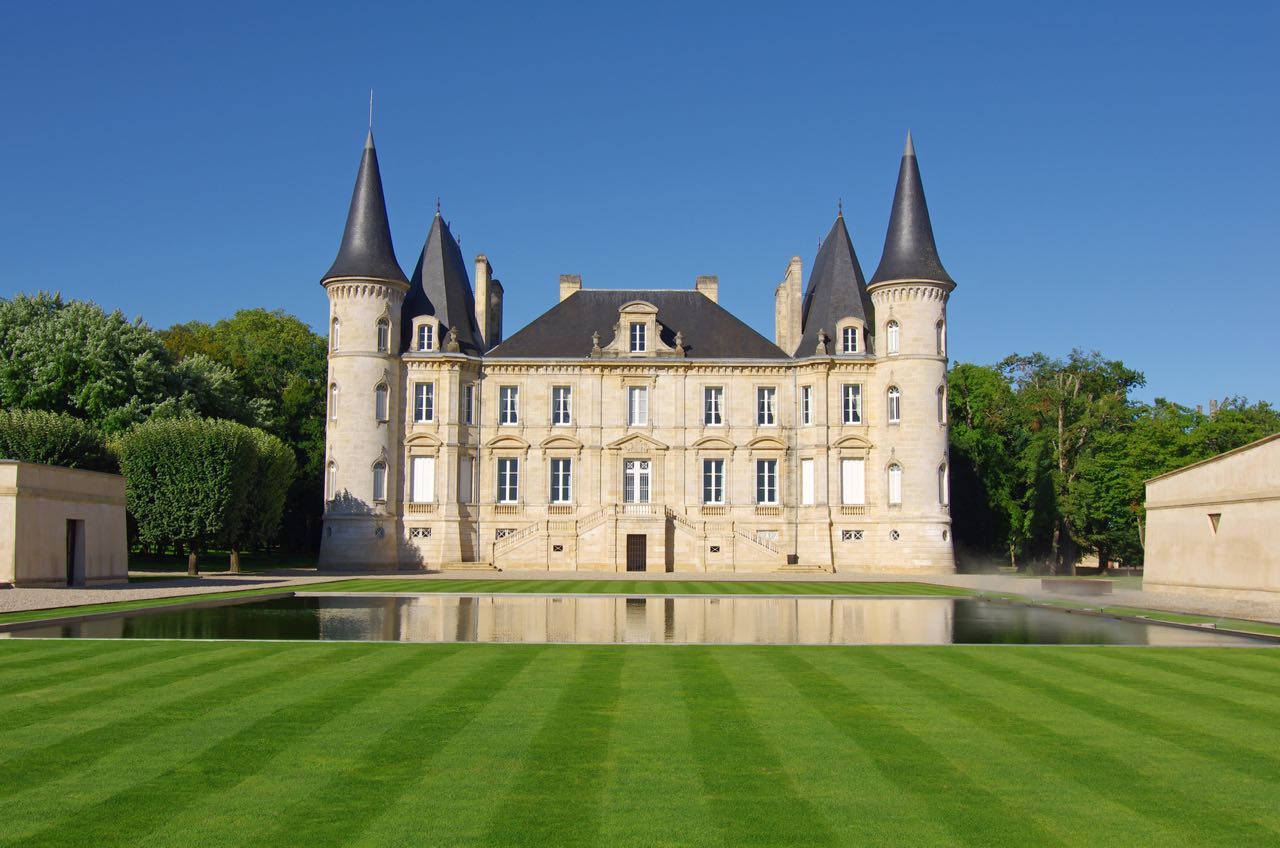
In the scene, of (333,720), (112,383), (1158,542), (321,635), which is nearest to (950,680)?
(333,720)

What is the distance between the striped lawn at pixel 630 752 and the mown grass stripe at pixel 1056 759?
0.03m

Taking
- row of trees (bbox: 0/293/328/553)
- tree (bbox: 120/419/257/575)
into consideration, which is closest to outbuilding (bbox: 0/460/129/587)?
tree (bbox: 120/419/257/575)

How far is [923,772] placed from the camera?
9.45m

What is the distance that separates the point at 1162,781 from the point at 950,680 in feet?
16.6

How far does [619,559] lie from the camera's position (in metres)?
53.0

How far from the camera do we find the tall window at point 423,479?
5525 cm

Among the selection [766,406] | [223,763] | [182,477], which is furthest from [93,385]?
[223,763]

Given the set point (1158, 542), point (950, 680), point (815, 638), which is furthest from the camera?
point (1158, 542)

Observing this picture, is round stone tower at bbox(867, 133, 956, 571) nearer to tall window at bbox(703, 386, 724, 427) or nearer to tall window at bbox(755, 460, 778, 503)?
tall window at bbox(755, 460, 778, 503)

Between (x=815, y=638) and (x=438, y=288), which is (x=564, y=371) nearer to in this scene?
(x=438, y=288)

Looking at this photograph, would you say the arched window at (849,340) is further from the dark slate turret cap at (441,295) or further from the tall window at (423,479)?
the tall window at (423,479)

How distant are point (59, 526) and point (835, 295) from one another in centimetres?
3706

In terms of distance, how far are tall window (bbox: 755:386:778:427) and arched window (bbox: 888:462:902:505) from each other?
20.8 ft

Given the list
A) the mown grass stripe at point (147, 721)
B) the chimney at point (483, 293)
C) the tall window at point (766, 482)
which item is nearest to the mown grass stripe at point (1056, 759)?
the mown grass stripe at point (147, 721)
